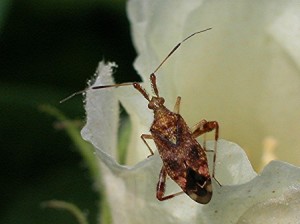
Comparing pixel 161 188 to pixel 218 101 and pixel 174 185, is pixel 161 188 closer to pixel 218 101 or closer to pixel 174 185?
pixel 174 185

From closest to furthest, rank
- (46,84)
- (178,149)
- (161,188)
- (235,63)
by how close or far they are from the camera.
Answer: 1. (161,188)
2. (178,149)
3. (235,63)
4. (46,84)

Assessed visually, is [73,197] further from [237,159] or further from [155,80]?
[237,159]

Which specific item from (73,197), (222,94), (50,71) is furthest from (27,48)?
(222,94)

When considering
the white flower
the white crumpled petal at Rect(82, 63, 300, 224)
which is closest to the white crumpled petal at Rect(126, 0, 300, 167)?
the white flower

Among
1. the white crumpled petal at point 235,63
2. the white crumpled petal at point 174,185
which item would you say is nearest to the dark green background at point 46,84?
the white crumpled petal at point 235,63

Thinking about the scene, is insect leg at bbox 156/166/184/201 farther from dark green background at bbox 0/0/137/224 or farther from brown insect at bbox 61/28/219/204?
dark green background at bbox 0/0/137/224

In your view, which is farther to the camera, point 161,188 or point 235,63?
point 235,63

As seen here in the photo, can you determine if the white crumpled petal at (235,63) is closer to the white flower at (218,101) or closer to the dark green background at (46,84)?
the white flower at (218,101)

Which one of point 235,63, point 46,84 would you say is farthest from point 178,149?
point 46,84
